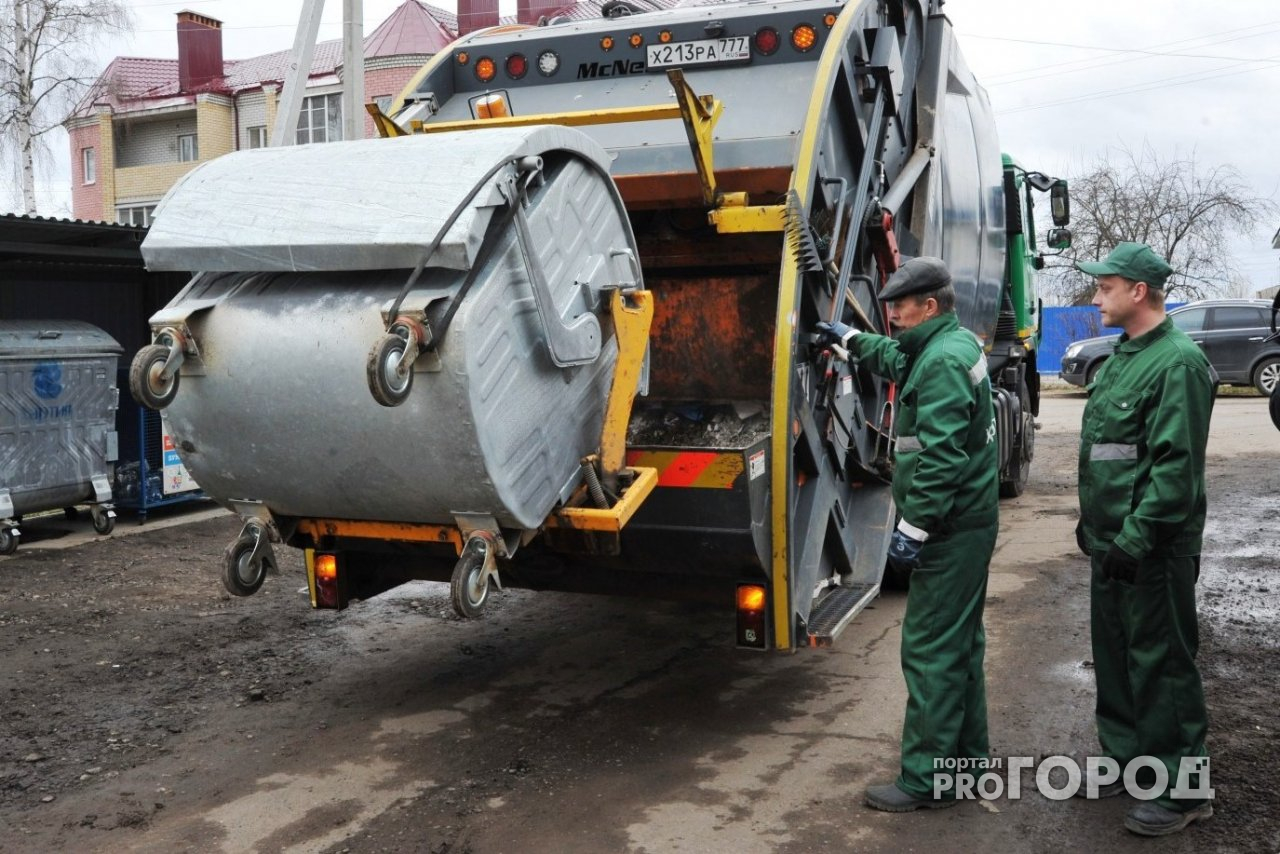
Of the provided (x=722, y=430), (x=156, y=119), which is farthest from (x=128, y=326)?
(x=156, y=119)

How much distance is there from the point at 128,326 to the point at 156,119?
2995cm

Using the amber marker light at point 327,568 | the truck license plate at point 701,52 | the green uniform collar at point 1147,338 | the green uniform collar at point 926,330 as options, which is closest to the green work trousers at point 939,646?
the green uniform collar at point 926,330

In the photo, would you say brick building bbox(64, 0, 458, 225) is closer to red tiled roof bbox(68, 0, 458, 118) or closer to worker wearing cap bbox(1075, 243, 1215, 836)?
red tiled roof bbox(68, 0, 458, 118)

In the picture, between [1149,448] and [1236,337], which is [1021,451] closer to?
[1149,448]

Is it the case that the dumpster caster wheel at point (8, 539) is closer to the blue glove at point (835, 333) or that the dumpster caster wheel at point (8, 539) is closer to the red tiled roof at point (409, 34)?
the blue glove at point (835, 333)

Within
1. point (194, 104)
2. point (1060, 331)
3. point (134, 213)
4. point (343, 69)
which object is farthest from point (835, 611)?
point (134, 213)

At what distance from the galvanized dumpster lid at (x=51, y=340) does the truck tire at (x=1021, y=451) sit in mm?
6783

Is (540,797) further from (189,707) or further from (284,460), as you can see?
(189,707)

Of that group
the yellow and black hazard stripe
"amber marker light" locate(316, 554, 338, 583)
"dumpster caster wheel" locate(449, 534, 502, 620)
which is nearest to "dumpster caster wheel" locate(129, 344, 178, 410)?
"dumpster caster wheel" locate(449, 534, 502, 620)

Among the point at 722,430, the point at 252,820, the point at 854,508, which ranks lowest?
the point at 252,820

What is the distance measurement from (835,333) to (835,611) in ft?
3.33

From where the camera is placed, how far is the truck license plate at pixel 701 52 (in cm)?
509

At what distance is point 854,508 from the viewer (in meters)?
4.89

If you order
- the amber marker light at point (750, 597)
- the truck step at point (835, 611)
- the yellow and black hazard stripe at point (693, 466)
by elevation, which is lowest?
the truck step at point (835, 611)
